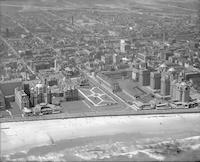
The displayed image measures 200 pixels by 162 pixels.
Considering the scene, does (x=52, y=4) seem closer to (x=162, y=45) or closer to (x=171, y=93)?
(x=162, y=45)

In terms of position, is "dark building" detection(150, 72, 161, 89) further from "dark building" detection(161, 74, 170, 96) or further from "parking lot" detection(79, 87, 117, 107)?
"parking lot" detection(79, 87, 117, 107)

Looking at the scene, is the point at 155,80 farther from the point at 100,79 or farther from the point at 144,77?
the point at 100,79

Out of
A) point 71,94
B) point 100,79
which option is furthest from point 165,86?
point 71,94

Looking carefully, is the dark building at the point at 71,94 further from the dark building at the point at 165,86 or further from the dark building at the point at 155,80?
the dark building at the point at 165,86

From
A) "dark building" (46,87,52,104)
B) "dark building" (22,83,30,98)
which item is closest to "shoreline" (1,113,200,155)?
"dark building" (46,87,52,104)

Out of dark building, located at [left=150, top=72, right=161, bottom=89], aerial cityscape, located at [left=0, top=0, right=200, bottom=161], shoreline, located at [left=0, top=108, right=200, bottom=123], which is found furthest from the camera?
dark building, located at [left=150, top=72, right=161, bottom=89]

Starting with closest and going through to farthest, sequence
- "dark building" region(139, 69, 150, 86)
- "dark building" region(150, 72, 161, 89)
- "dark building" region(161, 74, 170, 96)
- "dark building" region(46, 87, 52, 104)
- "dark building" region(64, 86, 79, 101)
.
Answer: "dark building" region(46, 87, 52, 104), "dark building" region(64, 86, 79, 101), "dark building" region(161, 74, 170, 96), "dark building" region(150, 72, 161, 89), "dark building" region(139, 69, 150, 86)

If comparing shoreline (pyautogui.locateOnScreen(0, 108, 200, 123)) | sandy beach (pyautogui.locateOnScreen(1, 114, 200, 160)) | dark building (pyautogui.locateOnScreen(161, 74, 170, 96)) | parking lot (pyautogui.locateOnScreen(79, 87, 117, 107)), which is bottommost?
sandy beach (pyautogui.locateOnScreen(1, 114, 200, 160))

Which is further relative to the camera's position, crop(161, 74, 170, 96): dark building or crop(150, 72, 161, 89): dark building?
crop(150, 72, 161, 89): dark building
